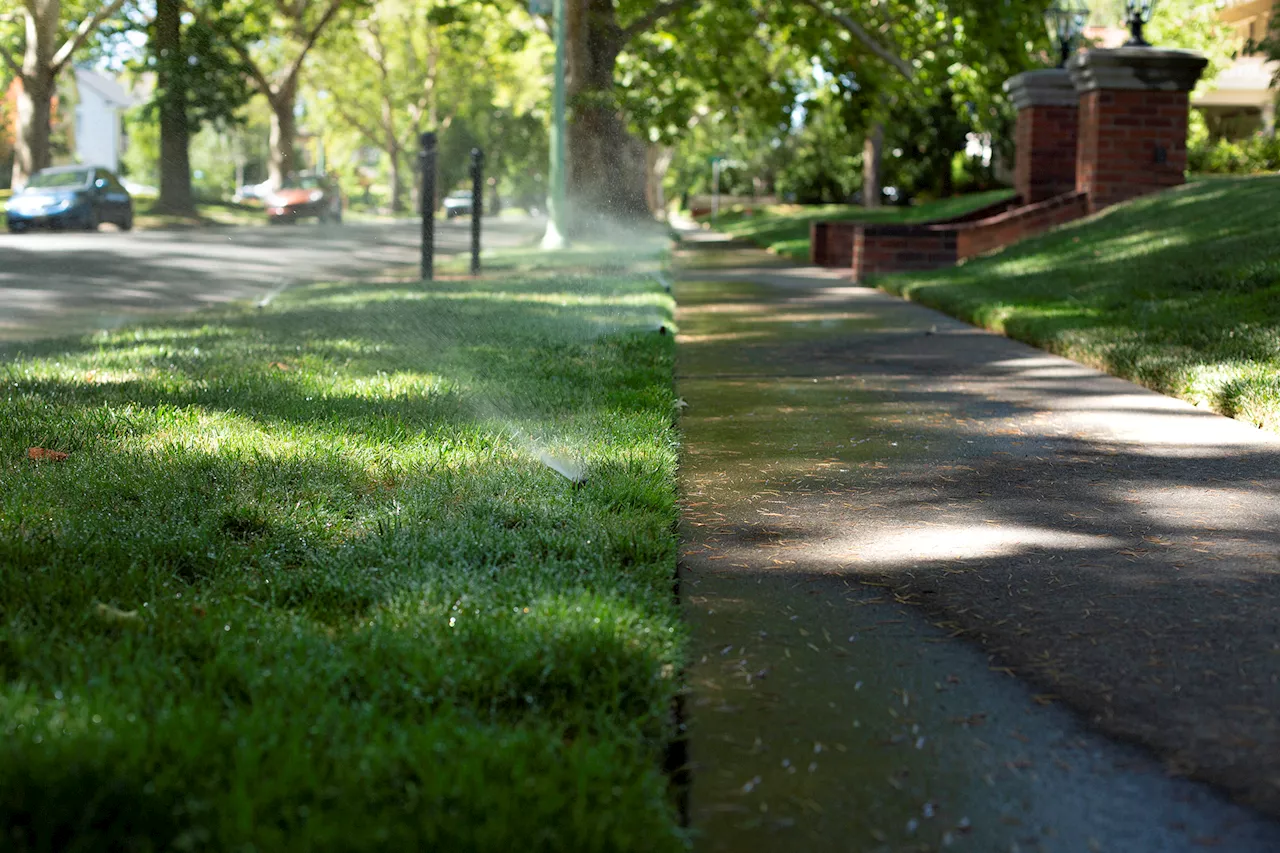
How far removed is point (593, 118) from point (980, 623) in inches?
929

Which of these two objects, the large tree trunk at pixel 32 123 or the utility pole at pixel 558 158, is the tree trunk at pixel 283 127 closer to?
the large tree trunk at pixel 32 123

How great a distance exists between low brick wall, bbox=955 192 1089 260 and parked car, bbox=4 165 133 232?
59.8 ft

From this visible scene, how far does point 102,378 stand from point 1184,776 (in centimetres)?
531

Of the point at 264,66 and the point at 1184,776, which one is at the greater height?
the point at 264,66

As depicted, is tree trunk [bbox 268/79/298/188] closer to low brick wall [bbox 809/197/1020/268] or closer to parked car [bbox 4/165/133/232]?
parked car [bbox 4/165/133/232]

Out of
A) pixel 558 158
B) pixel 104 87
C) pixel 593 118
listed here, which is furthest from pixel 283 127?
pixel 104 87

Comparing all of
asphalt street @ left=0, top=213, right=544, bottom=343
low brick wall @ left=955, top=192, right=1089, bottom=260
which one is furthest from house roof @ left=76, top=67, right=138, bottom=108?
low brick wall @ left=955, top=192, right=1089, bottom=260

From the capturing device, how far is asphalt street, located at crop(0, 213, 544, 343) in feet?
37.7

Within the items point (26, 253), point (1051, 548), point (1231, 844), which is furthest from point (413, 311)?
point (26, 253)

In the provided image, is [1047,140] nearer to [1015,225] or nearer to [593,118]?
[1015,225]

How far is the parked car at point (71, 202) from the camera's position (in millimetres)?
26203

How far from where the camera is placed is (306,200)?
38.0 meters

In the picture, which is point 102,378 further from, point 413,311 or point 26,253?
point 26,253

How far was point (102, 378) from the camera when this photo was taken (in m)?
6.37
